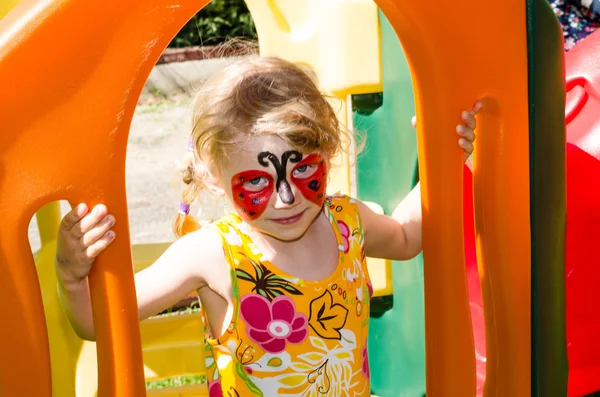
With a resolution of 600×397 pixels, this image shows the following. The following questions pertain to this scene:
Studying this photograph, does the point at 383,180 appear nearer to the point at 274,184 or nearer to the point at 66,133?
the point at 274,184

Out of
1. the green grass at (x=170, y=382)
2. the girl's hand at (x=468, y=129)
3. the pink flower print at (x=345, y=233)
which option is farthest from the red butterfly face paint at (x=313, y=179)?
the green grass at (x=170, y=382)

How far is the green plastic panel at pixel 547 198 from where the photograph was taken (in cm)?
157

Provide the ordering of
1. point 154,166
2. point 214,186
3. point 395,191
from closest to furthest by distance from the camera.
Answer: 1. point 214,186
2. point 395,191
3. point 154,166

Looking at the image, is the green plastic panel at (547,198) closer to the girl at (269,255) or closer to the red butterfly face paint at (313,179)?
the girl at (269,255)

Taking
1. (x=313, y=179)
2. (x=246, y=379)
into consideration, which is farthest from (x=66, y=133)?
(x=246, y=379)

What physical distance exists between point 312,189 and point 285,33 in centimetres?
73

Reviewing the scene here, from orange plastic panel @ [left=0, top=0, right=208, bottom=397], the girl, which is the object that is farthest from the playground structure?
the girl

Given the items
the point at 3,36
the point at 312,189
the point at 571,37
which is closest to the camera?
the point at 3,36

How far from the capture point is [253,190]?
1.48 m

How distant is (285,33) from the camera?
214 cm

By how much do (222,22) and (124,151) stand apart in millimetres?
4911

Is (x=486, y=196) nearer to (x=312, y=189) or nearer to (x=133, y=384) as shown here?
(x=312, y=189)

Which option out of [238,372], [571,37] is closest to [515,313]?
[238,372]

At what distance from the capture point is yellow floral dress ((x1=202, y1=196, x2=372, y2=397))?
5.08ft
